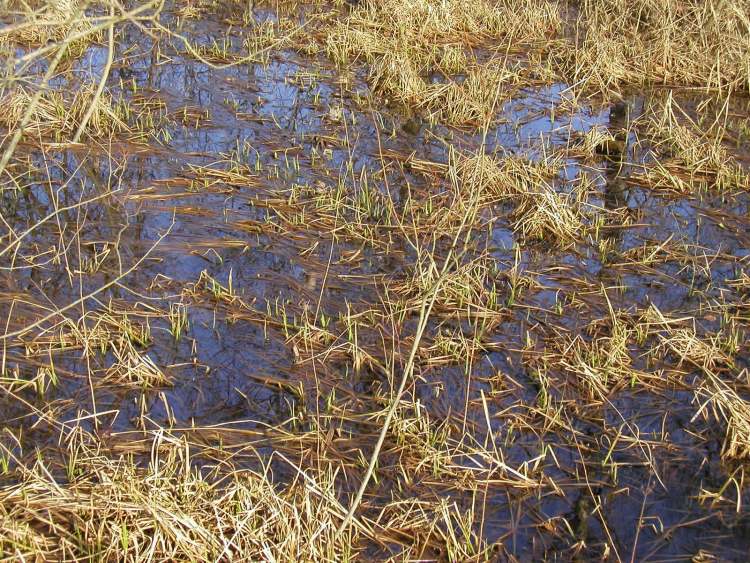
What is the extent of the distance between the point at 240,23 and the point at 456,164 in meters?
4.43

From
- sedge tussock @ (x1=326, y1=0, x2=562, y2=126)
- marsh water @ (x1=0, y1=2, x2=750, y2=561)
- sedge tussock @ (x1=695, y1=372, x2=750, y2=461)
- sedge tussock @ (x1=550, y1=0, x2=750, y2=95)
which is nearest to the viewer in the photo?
marsh water @ (x1=0, y1=2, x2=750, y2=561)

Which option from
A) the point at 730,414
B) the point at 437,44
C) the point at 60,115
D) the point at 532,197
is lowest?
the point at 437,44

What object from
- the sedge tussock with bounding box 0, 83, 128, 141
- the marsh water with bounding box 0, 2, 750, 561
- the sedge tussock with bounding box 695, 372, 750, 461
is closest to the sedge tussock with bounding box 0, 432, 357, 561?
the marsh water with bounding box 0, 2, 750, 561

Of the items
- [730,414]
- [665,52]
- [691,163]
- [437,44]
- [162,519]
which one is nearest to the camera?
[162,519]

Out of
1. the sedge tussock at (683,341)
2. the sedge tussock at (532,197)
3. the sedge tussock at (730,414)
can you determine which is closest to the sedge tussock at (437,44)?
the sedge tussock at (532,197)

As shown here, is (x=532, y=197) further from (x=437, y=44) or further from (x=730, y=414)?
(x=437, y=44)

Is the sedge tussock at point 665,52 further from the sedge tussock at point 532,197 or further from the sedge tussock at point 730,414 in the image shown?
the sedge tussock at point 730,414

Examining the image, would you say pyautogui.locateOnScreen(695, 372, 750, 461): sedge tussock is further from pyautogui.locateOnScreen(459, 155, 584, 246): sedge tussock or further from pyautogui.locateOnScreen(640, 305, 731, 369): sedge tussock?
pyautogui.locateOnScreen(459, 155, 584, 246): sedge tussock

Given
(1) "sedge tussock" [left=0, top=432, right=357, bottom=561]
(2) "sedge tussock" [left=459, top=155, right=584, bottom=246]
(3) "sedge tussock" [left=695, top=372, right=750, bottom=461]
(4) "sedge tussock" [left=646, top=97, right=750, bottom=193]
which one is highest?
(1) "sedge tussock" [left=0, top=432, right=357, bottom=561]

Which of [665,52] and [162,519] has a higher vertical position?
[162,519]

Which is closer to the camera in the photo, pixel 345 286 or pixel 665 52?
pixel 345 286

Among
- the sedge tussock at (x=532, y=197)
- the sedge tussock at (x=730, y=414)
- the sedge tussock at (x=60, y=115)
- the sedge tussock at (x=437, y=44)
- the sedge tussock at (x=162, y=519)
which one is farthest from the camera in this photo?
the sedge tussock at (x=437, y=44)

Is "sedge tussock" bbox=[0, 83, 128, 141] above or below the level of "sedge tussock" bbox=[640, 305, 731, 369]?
above

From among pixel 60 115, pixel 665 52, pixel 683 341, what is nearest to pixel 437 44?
pixel 665 52
